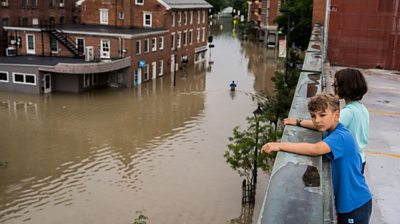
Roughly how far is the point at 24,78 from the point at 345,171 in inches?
1302

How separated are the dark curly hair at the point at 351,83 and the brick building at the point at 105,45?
97.9 ft

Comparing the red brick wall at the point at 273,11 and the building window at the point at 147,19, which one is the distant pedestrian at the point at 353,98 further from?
the red brick wall at the point at 273,11

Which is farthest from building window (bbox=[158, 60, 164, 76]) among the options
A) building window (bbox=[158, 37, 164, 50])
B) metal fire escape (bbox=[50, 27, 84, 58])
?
metal fire escape (bbox=[50, 27, 84, 58])

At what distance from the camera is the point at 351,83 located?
4.32m

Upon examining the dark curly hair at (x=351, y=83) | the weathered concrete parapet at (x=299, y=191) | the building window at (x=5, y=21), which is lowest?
the weathered concrete parapet at (x=299, y=191)

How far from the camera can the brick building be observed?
3412 centimetres

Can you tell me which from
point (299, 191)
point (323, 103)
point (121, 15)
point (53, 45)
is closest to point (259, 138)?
point (323, 103)

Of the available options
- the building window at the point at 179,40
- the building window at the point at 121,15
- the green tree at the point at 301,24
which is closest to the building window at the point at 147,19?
the building window at the point at 121,15

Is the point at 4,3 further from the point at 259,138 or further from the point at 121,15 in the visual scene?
the point at 259,138

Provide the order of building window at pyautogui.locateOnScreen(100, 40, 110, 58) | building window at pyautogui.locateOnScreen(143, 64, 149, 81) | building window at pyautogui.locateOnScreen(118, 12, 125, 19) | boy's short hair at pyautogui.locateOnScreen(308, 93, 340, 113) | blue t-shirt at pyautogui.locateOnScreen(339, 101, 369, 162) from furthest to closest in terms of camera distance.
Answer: building window at pyautogui.locateOnScreen(118, 12, 125, 19) < building window at pyautogui.locateOnScreen(143, 64, 149, 81) < building window at pyautogui.locateOnScreen(100, 40, 110, 58) < blue t-shirt at pyautogui.locateOnScreen(339, 101, 369, 162) < boy's short hair at pyautogui.locateOnScreen(308, 93, 340, 113)

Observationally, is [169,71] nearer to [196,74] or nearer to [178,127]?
[196,74]

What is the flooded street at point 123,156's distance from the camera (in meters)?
16.3

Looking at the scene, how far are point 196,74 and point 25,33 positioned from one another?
50.3 feet

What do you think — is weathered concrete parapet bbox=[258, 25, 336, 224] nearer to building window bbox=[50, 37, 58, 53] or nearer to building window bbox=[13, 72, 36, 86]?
building window bbox=[13, 72, 36, 86]
